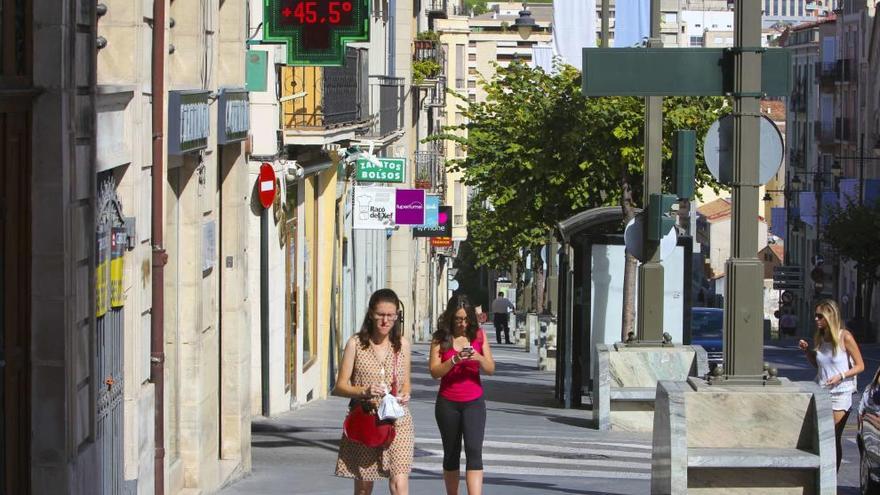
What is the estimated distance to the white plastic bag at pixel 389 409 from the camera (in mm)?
10039

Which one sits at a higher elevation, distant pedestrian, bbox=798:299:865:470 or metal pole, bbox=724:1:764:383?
metal pole, bbox=724:1:764:383

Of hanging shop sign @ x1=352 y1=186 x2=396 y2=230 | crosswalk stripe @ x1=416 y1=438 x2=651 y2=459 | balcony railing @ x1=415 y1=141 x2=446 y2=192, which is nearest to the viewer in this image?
crosswalk stripe @ x1=416 y1=438 x2=651 y2=459

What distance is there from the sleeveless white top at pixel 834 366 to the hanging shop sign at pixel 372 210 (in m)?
17.5

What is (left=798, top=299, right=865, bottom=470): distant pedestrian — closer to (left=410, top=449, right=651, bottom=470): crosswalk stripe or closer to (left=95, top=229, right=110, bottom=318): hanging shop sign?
(left=410, top=449, right=651, bottom=470): crosswalk stripe

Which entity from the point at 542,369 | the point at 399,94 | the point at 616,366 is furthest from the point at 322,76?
the point at 399,94

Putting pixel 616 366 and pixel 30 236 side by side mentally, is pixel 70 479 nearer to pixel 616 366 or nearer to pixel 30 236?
pixel 30 236

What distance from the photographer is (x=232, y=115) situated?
13758 millimetres

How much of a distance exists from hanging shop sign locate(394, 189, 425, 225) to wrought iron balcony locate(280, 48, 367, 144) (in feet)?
28.0

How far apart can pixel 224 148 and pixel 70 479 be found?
5.99 meters

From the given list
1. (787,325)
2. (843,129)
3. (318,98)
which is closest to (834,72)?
(843,129)

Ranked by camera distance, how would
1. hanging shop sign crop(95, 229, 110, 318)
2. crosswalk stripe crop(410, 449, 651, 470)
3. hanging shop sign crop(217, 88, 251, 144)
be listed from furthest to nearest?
crosswalk stripe crop(410, 449, 651, 470), hanging shop sign crop(217, 88, 251, 144), hanging shop sign crop(95, 229, 110, 318)

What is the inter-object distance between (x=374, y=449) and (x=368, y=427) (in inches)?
6.1

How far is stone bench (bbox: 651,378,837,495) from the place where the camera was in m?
9.80

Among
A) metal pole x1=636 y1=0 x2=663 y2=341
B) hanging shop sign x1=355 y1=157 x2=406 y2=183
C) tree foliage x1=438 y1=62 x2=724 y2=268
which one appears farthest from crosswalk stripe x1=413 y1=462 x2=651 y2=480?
hanging shop sign x1=355 y1=157 x2=406 y2=183
